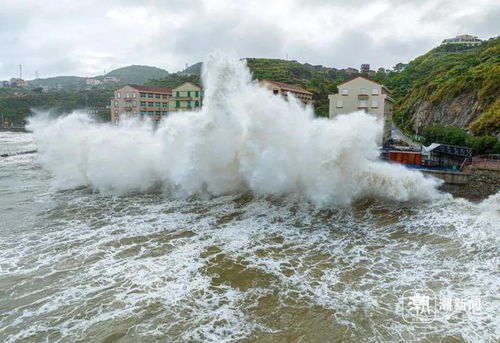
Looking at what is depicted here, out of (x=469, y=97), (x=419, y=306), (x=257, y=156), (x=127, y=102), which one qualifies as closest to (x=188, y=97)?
(x=127, y=102)

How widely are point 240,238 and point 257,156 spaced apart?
5.53m

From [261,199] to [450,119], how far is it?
90.0 ft

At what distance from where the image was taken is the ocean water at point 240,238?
306 inches

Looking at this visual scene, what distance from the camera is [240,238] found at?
1240 centimetres

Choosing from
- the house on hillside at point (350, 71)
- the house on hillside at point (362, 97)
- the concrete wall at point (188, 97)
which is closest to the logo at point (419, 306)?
the house on hillside at point (362, 97)

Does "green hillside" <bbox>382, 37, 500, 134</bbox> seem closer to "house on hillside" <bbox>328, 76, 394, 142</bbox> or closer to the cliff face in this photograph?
the cliff face

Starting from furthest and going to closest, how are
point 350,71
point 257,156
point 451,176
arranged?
point 350,71
point 451,176
point 257,156

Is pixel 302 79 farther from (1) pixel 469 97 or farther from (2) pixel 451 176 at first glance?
(2) pixel 451 176

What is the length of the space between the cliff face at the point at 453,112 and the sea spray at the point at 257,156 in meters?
17.9

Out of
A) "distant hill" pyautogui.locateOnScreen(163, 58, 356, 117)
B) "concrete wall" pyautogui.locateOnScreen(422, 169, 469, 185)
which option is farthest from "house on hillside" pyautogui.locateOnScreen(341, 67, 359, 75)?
"concrete wall" pyautogui.locateOnScreen(422, 169, 469, 185)

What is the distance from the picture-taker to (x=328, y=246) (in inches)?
464

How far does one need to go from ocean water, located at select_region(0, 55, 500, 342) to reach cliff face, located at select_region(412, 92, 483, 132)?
18592 millimetres

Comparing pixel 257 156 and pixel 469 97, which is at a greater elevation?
pixel 469 97

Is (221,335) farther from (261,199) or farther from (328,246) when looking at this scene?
(261,199)
